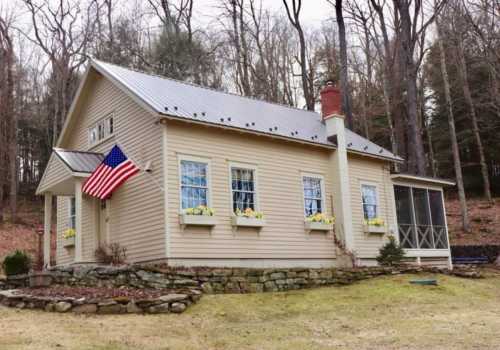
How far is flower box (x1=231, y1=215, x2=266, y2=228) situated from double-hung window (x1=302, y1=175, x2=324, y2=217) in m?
1.94

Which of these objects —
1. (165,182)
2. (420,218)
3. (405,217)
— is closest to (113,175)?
→ (165,182)

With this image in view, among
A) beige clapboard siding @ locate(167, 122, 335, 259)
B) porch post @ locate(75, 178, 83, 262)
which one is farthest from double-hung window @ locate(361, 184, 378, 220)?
porch post @ locate(75, 178, 83, 262)

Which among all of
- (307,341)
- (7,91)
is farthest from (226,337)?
(7,91)

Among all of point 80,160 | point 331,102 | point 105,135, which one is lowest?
point 80,160

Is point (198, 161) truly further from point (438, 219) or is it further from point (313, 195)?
point (438, 219)

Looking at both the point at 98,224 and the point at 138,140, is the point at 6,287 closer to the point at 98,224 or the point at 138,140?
the point at 98,224

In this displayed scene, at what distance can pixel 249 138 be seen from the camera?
13.8 m

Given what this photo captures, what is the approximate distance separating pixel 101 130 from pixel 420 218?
11.6 meters

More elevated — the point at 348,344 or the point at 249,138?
the point at 249,138

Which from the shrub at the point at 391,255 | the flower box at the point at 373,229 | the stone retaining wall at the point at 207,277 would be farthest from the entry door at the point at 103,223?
the shrub at the point at 391,255

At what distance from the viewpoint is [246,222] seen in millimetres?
12914

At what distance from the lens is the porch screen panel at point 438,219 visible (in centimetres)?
1877

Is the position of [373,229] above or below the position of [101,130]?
below

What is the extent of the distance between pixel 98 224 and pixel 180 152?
3.72 m
